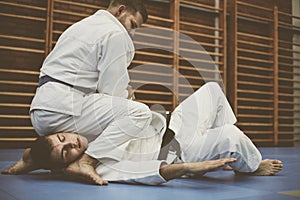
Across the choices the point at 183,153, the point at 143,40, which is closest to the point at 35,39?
the point at 143,40

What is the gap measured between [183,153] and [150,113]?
26 cm

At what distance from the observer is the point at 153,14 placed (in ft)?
15.6

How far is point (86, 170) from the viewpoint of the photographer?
62.5 inches

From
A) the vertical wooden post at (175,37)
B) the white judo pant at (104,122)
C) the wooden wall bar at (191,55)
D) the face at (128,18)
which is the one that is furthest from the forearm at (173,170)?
the vertical wooden post at (175,37)

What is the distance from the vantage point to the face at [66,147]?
158cm

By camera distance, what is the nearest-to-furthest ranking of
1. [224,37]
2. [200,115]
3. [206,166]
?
[206,166], [200,115], [224,37]

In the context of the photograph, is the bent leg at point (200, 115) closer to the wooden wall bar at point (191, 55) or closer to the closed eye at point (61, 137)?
the closed eye at point (61, 137)

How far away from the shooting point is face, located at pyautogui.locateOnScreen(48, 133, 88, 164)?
158 cm

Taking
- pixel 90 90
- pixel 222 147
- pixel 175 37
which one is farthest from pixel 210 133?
pixel 175 37

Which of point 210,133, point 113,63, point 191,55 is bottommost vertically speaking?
point 210,133

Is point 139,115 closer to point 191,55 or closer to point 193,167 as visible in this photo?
point 193,167

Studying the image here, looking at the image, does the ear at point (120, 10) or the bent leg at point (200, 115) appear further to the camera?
the ear at point (120, 10)

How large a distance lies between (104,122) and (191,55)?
352cm

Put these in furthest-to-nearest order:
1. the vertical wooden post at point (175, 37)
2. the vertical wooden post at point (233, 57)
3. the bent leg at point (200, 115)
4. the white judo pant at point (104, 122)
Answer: the vertical wooden post at point (233, 57)
the vertical wooden post at point (175, 37)
the bent leg at point (200, 115)
the white judo pant at point (104, 122)
